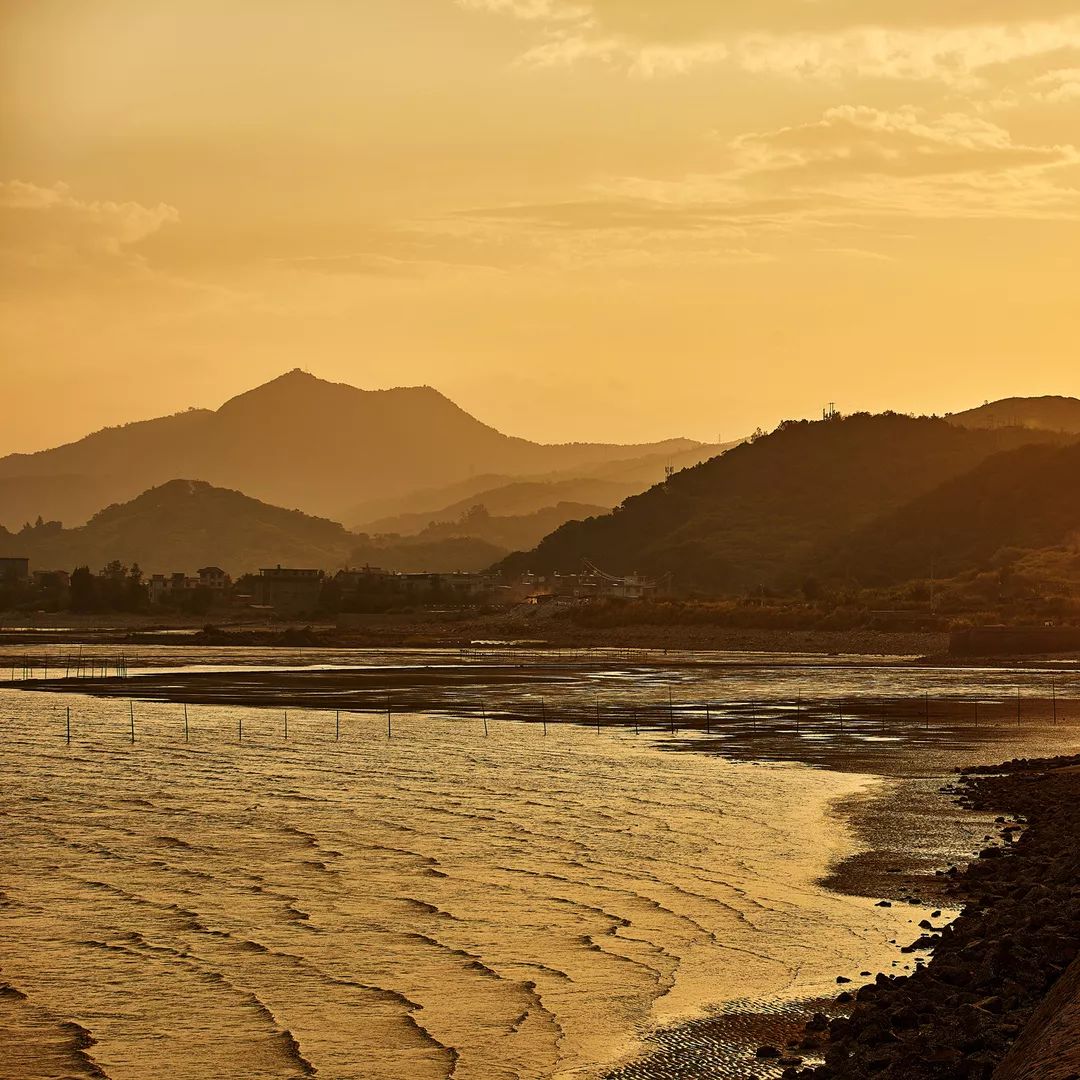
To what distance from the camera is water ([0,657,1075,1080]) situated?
1692 cm

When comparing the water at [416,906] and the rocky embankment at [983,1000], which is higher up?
the rocky embankment at [983,1000]

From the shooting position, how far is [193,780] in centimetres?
4009

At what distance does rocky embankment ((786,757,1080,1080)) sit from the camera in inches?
501

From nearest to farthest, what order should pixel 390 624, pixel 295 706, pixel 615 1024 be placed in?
pixel 615 1024, pixel 295 706, pixel 390 624

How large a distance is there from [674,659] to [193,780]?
8450 centimetres

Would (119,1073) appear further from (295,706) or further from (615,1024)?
(295,706)

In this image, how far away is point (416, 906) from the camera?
77.9ft

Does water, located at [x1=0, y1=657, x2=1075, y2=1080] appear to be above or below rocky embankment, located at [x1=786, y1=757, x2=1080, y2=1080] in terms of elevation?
below

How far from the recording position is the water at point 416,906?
16922mm

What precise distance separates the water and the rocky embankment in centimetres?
107

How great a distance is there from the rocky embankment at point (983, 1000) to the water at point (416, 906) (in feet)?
3.50

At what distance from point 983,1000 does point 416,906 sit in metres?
10.6

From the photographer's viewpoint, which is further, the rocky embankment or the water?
Answer: the water

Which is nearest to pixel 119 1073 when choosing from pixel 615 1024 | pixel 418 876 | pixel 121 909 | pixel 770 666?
pixel 615 1024
